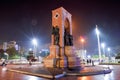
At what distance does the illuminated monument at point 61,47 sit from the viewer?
14.8m

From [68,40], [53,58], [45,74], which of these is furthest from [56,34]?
[45,74]

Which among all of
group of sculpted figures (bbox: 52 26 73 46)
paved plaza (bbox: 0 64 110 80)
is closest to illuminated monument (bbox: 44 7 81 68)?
group of sculpted figures (bbox: 52 26 73 46)

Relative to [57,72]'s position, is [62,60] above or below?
above

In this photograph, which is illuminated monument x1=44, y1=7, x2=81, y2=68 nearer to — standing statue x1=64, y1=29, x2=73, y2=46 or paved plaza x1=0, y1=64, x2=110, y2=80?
standing statue x1=64, y1=29, x2=73, y2=46

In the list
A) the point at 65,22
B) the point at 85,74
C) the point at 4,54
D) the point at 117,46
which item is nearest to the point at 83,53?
the point at 117,46

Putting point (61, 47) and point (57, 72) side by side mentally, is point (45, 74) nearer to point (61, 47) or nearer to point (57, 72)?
point (57, 72)

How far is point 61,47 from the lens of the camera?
15.7m

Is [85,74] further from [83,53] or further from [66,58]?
[83,53]

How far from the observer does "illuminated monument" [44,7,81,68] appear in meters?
14.8

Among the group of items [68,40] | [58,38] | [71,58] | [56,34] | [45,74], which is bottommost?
[45,74]

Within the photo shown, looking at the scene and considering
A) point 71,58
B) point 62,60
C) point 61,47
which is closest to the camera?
point 62,60

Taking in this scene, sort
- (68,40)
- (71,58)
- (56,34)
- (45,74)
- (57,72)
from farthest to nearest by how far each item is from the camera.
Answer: (68,40) → (56,34) → (71,58) → (57,72) → (45,74)

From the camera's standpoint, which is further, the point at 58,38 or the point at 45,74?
the point at 58,38

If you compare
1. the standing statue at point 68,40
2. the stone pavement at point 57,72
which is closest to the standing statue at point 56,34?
the standing statue at point 68,40
